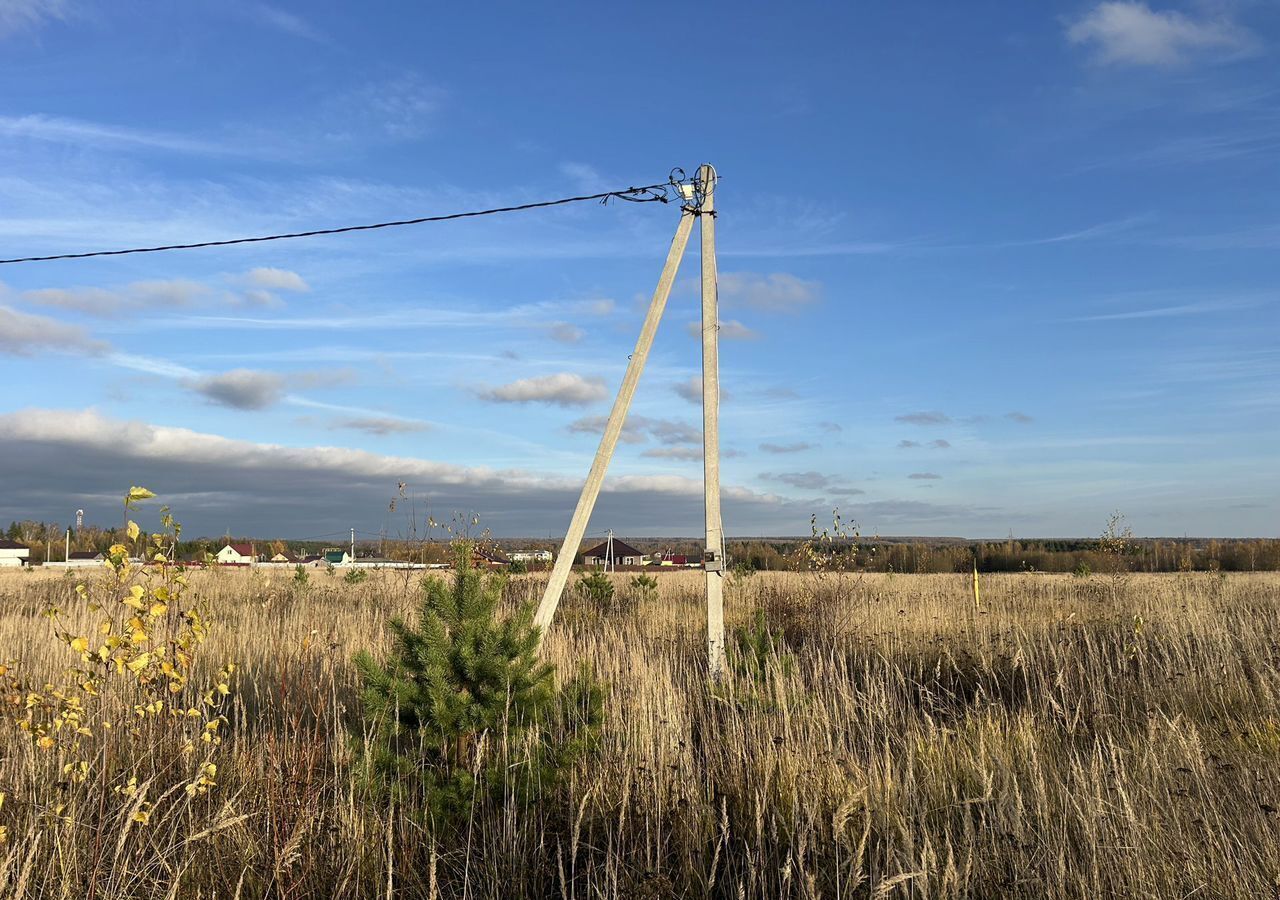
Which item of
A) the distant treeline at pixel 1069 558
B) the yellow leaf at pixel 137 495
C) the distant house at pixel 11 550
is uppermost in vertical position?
the yellow leaf at pixel 137 495

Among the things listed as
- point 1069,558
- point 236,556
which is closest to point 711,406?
point 1069,558

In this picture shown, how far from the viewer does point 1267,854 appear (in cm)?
313

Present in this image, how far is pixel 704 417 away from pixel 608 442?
92cm

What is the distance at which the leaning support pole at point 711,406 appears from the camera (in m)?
7.90

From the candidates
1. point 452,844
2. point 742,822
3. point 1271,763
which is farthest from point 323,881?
point 1271,763

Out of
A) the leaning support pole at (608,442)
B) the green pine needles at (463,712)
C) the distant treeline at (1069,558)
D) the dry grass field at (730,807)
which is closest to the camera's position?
the dry grass field at (730,807)

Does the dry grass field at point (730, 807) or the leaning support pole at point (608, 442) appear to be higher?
the leaning support pole at point (608, 442)

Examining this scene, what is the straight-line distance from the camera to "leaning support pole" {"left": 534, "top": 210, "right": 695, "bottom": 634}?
7547 millimetres

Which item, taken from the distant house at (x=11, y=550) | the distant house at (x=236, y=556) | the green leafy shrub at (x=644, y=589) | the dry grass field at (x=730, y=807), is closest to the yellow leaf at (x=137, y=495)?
the dry grass field at (x=730, y=807)

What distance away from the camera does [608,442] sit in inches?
304

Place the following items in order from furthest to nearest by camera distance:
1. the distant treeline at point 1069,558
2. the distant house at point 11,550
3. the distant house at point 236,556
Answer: the distant house at point 11,550 < the distant treeline at point 1069,558 < the distant house at point 236,556

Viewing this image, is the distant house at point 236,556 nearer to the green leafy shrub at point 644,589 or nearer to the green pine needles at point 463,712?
the green pine needles at point 463,712

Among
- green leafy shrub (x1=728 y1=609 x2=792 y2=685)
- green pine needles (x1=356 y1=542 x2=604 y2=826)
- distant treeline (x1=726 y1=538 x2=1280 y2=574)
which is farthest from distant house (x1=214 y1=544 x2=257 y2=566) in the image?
distant treeline (x1=726 y1=538 x2=1280 y2=574)

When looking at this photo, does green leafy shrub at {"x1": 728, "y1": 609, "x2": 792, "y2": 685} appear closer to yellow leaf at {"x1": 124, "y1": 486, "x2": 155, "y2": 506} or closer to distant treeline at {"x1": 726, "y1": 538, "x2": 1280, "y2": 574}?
yellow leaf at {"x1": 124, "y1": 486, "x2": 155, "y2": 506}
